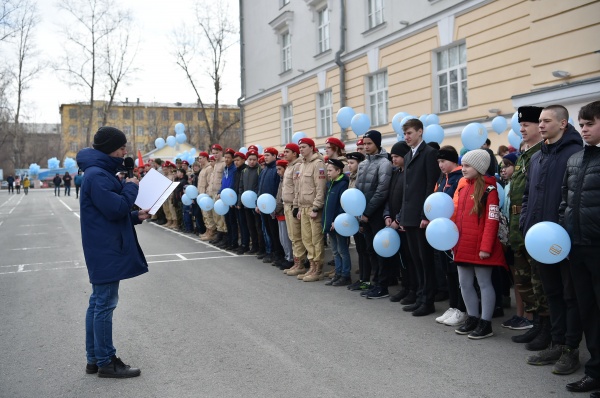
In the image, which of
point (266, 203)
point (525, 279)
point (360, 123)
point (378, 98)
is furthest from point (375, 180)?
point (378, 98)

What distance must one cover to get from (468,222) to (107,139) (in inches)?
146

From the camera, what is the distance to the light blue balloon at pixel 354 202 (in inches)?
306

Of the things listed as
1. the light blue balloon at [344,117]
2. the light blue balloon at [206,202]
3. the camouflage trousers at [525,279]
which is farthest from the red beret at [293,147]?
the camouflage trousers at [525,279]

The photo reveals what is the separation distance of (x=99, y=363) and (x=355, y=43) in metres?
17.1

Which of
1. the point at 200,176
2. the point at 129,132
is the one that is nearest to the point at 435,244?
the point at 200,176

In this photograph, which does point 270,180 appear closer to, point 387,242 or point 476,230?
point 387,242

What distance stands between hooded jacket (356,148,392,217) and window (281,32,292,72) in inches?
713

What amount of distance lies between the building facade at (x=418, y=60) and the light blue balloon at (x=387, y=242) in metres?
5.60

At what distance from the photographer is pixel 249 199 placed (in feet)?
36.6

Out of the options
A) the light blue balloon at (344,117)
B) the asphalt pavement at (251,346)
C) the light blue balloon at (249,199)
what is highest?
the light blue balloon at (344,117)

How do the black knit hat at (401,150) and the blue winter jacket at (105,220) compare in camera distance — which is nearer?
the blue winter jacket at (105,220)

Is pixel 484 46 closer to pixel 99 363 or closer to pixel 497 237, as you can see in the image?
pixel 497 237

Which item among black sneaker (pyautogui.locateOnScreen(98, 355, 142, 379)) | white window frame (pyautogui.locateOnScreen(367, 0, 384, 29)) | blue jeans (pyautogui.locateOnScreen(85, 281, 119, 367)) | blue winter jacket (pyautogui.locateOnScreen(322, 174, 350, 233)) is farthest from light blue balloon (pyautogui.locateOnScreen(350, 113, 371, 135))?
white window frame (pyautogui.locateOnScreen(367, 0, 384, 29))

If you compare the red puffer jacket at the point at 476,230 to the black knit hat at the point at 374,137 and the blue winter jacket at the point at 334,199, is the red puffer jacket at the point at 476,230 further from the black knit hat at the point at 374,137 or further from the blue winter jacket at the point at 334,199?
the blue winter jacket at the point at 334,199
